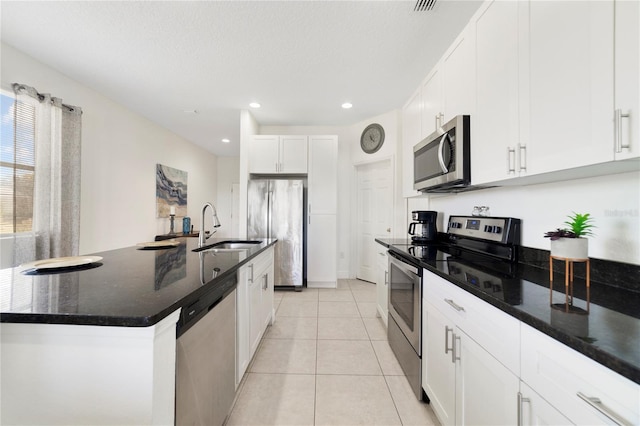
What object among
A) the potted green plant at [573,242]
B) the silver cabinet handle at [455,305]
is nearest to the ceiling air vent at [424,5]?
the potted green plant at [573,242]

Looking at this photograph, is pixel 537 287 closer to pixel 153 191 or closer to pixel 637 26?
pixel 637 26

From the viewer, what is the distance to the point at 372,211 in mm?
4266

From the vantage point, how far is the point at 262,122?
4355 millimetres

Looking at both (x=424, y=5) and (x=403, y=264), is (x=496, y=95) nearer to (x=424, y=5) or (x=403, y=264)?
(x=424, y=5)

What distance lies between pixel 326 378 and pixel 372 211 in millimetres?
2909

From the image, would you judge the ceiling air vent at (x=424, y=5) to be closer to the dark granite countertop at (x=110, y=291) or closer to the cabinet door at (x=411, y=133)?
the cabinet door at (x=411, y=133)

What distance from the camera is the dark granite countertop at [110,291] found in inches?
A: 27.6

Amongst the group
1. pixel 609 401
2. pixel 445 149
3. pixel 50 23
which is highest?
pixel 50 23

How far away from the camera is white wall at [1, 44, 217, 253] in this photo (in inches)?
101

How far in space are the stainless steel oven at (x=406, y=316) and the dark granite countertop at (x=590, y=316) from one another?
454 millimetres

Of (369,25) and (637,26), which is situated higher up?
(369,25)

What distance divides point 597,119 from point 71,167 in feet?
13.7

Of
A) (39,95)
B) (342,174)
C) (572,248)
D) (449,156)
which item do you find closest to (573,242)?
(572,248)

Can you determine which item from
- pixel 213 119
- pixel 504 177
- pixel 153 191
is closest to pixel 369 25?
pixel 504 177
